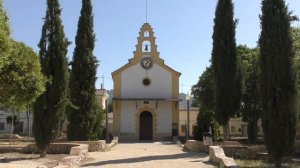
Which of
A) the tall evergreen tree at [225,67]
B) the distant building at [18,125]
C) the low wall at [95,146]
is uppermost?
the tall evergreen tree at [225,67]

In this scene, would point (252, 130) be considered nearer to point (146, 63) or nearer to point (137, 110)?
point (137, 110)

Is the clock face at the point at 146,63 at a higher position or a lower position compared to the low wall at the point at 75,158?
higher

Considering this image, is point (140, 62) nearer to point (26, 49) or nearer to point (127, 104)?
point (127, 104)

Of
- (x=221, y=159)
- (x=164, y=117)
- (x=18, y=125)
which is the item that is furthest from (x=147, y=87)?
(x=221, y=159)

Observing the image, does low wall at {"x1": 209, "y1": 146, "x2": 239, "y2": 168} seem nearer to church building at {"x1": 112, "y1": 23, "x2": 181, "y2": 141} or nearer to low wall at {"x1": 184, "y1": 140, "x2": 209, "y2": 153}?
low wall at {"x1": 184, "y1": 140, "x2": 209, "y2": 153}

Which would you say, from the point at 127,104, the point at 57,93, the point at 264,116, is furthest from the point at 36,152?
the point at 127,104

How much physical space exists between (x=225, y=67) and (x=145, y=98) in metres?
17.0

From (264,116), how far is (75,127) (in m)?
15.1

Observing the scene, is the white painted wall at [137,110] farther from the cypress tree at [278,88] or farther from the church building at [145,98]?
the cypress tree at [278,88]

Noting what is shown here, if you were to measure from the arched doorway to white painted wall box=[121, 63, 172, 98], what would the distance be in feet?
6.50

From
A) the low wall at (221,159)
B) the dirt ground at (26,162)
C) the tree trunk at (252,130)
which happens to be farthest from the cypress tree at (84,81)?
the tree trunk at (252,130)

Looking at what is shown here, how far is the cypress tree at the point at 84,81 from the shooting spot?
2706 centimetres

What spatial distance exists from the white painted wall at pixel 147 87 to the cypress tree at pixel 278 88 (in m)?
26.0

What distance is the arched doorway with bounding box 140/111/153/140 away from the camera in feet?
133
